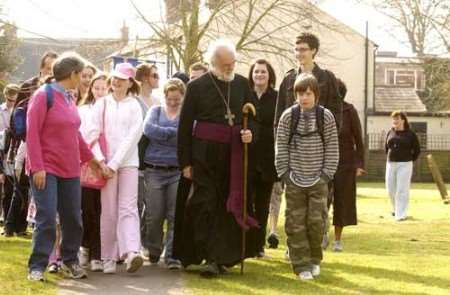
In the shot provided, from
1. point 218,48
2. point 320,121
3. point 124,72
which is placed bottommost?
point 320,121

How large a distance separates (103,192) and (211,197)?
1087 millimetres

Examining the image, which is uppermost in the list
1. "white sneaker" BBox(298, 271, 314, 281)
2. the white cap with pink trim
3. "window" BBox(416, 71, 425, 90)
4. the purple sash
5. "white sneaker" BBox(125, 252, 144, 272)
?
"window" BBox(416, 71, 425, 90)

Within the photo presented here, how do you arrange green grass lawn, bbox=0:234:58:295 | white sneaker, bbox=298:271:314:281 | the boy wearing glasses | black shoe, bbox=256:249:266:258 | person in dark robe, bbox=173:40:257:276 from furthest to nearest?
black shoe, bbox=256:249:266:258 < the boy wearing glasses < person in dark robe, bbox=173:40:257:276 < white sneaker, bbox=298:271:314:281 < green grass lawn, bbox=0:234:58:295

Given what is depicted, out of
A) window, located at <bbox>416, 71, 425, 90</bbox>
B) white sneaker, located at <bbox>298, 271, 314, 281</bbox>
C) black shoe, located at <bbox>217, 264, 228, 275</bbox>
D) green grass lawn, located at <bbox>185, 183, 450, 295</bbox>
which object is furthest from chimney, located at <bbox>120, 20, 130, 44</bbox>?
window, located at <bbox>416, 71, 425, 90</bbox>

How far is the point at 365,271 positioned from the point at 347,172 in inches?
103

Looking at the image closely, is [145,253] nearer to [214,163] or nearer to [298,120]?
[214,163]

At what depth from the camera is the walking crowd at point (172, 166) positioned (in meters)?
8.36

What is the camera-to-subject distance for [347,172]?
1200 cm

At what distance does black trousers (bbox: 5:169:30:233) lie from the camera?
12680mm

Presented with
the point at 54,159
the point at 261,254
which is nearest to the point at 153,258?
the point at 261,254

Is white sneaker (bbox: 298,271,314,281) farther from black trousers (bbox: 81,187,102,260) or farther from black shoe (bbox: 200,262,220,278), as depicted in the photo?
black trousers (bbox: 81,187,102,260)

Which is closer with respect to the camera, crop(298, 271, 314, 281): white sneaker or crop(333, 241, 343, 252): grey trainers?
crop(298, 271, 314, 281): white sneaker

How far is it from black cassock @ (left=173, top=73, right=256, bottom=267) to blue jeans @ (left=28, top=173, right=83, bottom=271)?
3.76 feet

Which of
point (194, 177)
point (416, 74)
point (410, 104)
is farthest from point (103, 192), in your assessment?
point (416, 74)
